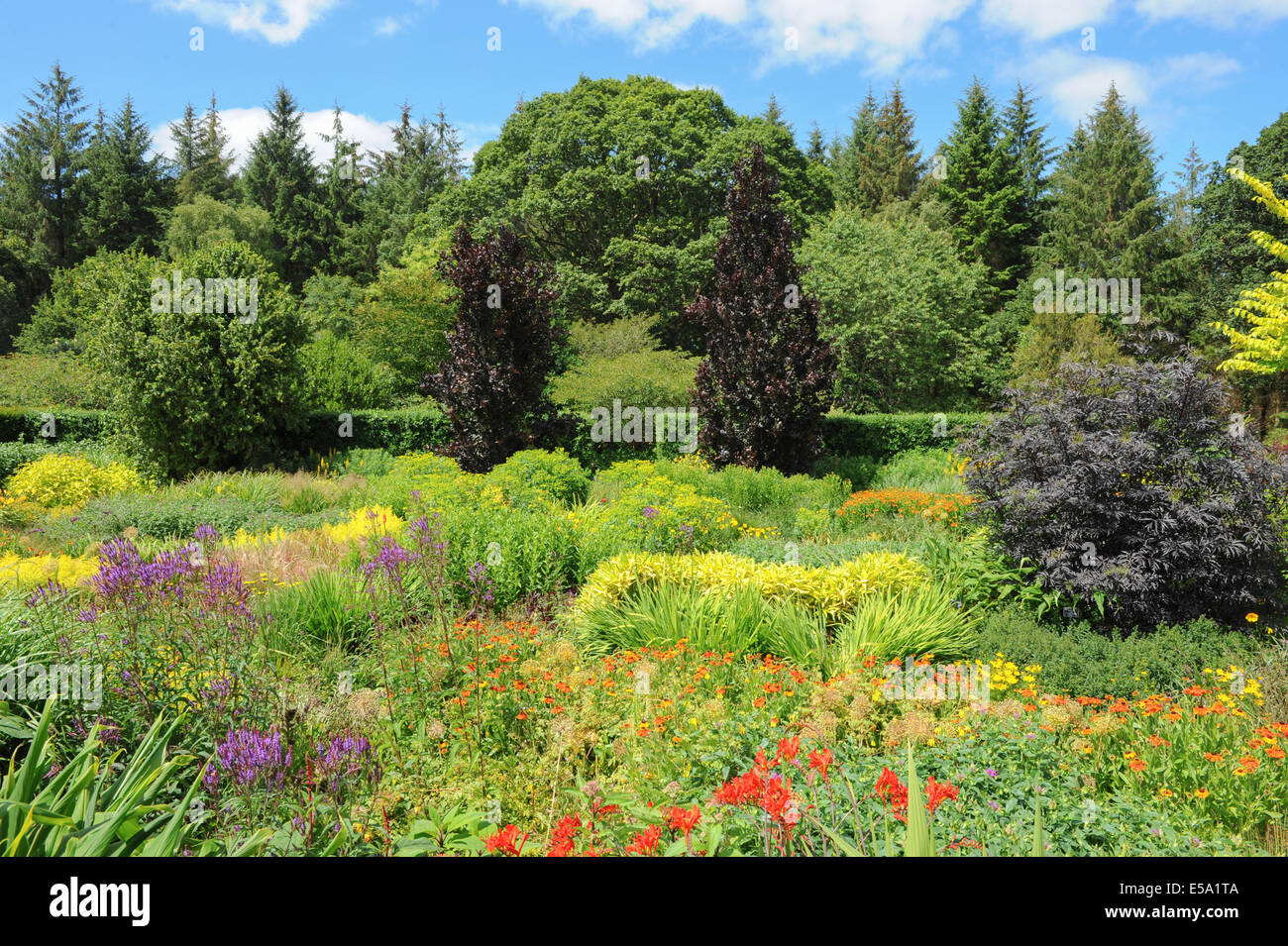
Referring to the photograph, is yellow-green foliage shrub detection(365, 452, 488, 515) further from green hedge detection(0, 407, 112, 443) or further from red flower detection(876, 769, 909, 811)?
green hedge detection(0, 407, 112, 443)

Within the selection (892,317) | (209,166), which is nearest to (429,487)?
(892,317)

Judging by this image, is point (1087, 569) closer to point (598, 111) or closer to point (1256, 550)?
point (1256, 550)

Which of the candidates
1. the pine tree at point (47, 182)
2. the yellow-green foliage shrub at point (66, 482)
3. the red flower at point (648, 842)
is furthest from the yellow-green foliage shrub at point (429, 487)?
the pine tree at point (47, 182)

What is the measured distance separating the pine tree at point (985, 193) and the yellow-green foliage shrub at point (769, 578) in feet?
91.5

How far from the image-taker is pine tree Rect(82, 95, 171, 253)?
33250 mm

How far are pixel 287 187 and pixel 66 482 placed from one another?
29292 mm

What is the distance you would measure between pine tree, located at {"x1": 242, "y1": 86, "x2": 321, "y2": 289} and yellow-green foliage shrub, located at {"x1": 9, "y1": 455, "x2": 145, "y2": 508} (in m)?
26.3

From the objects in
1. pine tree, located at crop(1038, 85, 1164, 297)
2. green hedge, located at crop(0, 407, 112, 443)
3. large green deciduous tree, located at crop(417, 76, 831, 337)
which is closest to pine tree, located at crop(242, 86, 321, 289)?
large green deciduous tree, located at crop(417, 76, 831, 337)

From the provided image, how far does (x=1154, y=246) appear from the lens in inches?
1048

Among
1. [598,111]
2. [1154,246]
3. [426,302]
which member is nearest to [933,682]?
[426,302]

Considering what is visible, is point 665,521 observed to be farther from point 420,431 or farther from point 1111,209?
point 1111,209

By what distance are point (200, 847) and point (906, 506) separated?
30.5 ft

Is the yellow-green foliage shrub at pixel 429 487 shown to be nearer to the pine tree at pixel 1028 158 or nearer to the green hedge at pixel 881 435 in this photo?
the green hedge at pixel 881 435

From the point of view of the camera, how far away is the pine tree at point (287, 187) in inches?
1425
